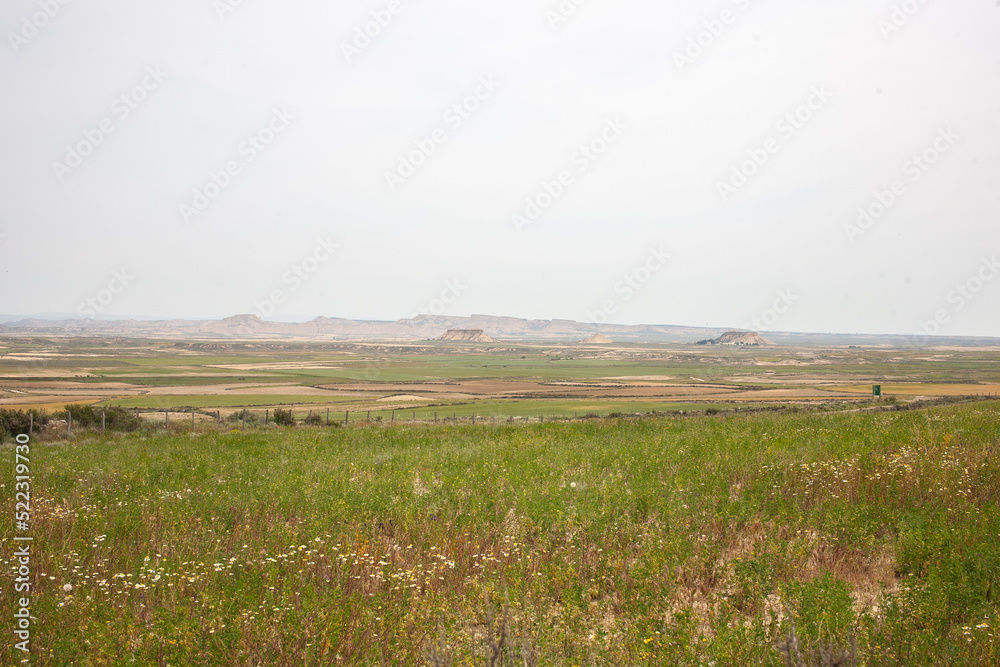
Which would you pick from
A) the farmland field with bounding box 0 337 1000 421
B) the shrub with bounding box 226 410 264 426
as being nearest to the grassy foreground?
the shrub with bounding box 226 410 264 426

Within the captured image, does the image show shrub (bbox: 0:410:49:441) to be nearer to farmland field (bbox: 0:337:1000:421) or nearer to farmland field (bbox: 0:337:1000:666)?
farmland field (bbox: 0:337:1000:666)

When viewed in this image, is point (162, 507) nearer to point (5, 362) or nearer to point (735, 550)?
point (735, 550)

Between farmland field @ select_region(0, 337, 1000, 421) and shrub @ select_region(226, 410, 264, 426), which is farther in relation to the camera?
farmland field @ select_region(0, 337, 1000, 421)

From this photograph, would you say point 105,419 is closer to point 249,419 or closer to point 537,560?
point 249,419

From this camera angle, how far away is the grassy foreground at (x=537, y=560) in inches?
183

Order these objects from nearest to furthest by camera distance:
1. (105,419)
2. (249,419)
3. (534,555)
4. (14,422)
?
(534,555), (14,422), (105,419), (249,419)

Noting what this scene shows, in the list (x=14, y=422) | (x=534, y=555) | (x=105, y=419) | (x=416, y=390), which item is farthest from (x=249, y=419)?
(x=416, y=390)

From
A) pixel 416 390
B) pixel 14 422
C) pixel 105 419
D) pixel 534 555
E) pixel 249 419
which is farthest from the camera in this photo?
pixel 416 390

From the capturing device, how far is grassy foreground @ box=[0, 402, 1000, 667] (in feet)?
15.2

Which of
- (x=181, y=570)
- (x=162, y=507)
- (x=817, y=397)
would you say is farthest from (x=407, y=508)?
(x=817, y=397)

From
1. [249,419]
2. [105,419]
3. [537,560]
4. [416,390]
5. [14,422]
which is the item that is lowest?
[416,390]

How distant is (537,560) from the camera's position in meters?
6.68

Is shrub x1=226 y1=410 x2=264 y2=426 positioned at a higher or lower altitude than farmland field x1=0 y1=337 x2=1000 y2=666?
lower

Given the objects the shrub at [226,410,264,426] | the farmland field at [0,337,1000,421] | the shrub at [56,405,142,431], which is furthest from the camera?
the farmland field at [0,337,1000,421]
